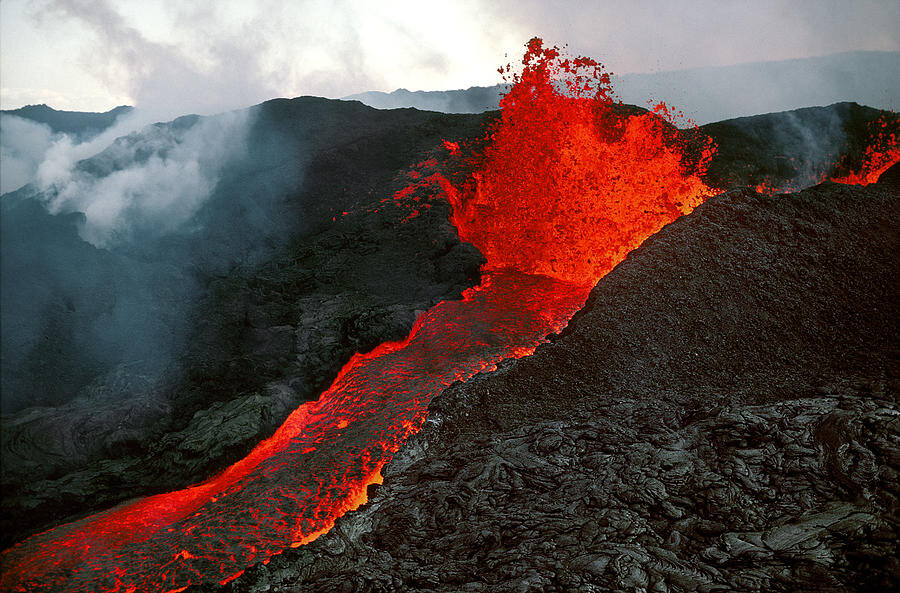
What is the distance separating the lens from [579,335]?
8.51 meters

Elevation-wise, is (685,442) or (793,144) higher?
(793,144)

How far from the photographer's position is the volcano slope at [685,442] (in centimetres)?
426

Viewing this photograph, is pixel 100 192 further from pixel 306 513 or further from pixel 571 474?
pixel 571 474

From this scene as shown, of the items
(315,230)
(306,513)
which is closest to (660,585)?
(306,513)

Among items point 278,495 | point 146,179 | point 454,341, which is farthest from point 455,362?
point 146,179

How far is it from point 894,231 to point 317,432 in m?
11.3

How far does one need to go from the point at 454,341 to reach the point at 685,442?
205 inches

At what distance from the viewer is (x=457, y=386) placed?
816 centimetres

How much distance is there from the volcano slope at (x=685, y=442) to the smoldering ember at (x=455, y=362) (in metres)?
0.04

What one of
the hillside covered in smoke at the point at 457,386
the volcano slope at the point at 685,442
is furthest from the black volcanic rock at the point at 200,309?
the volcano slope at the point at 685,442

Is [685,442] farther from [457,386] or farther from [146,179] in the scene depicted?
[146,179]

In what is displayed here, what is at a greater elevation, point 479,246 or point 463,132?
point 463,132

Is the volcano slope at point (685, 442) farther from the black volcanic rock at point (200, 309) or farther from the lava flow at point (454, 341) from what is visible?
the black volcanic rock at point (200, 309)

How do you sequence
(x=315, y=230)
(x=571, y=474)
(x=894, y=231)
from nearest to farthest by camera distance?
(x=571, y=474) → (x=894, y=231) → (x=315, y=230)
